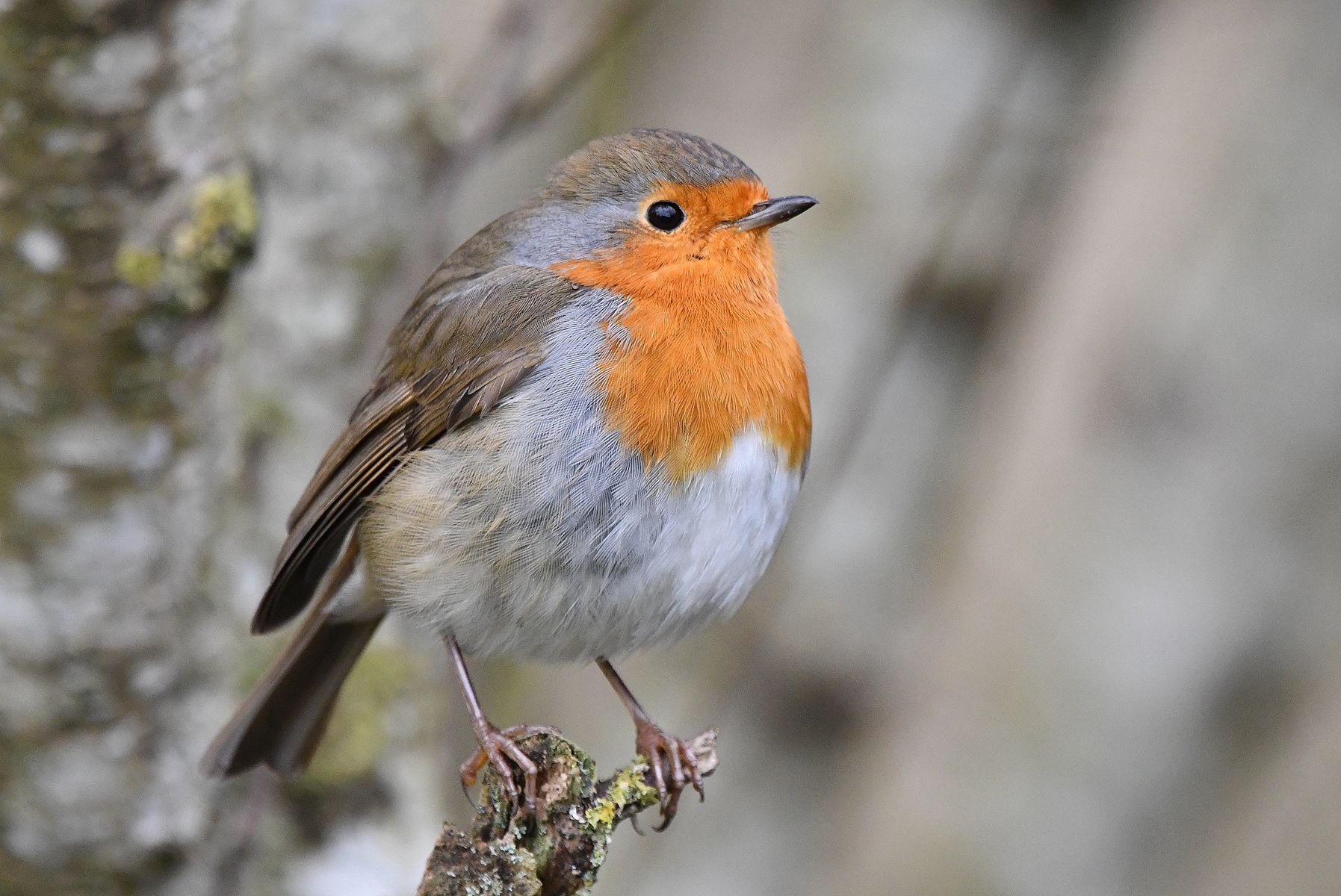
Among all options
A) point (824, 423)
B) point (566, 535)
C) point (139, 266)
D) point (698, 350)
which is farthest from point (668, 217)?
point (824, 423)

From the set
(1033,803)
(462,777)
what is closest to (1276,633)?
(1033,803)

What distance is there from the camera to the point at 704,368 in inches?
114

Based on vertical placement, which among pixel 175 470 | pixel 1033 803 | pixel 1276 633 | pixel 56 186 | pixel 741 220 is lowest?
pixel 1033 803

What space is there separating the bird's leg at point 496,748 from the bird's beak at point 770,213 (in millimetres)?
1191

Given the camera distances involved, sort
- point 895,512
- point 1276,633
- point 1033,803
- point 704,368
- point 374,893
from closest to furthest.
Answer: point 704,368
point 374,893
point 1276,633
point 1033,803
point 895,512

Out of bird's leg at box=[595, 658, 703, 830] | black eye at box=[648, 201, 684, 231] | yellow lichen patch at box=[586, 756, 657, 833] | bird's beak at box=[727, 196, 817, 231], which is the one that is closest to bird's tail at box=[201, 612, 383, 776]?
bird's leg at box=[595, 658, 703, 830]

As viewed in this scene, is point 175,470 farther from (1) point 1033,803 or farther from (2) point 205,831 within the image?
(1) point 1033,803

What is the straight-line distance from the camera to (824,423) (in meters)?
4.47

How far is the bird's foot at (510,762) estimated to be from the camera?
2.41 m

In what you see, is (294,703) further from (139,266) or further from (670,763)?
(139,266)

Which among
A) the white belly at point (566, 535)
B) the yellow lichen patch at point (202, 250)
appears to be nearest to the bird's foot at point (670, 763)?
the white belly at point (566, 535)

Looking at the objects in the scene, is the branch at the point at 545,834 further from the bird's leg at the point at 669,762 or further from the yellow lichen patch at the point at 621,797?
the bird's leg at the point at 669,762

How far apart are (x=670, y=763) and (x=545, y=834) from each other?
735 millimetres

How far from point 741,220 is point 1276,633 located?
2080 mm
